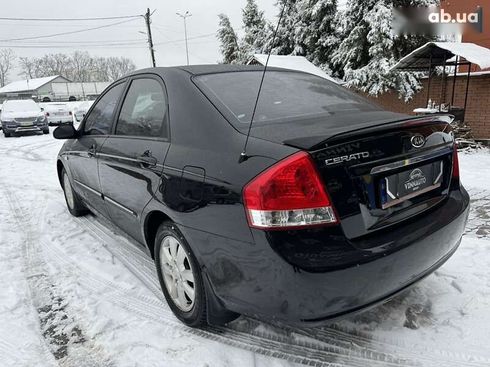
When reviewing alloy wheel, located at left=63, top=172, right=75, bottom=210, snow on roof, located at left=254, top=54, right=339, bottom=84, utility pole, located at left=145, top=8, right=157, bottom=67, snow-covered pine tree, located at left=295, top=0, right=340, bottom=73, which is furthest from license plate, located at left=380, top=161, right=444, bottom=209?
utility pole, located at left=145, top=8, right=157, bottom=67

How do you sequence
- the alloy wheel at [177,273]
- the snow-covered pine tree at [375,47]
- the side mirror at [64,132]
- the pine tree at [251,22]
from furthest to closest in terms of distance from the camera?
the pine tree at [251,22]
the snow-covered pine tree at [375,47]
the side mirror at [64,132]
the alloy wheel at [177,273]

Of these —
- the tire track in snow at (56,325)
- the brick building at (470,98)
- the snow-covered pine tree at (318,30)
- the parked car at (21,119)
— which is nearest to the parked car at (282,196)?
the tire track in snow at (56,325)

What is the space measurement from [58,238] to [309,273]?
344 centimetres

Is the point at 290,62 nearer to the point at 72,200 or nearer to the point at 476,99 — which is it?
the point at 476,99

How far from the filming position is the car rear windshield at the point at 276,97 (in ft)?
7.71

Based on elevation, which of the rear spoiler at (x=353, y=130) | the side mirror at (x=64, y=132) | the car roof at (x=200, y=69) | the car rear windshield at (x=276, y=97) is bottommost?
the side mirror at (x=64, y=132)

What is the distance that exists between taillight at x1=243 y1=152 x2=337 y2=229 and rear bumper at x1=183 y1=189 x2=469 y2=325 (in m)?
0.12

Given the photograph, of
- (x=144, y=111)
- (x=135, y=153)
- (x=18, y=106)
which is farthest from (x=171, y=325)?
(x=18, y=106)

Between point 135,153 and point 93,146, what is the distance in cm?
106

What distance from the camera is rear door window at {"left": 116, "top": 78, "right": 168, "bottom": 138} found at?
8.79ft

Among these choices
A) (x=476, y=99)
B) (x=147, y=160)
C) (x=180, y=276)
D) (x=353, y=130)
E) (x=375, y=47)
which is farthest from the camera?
(x=375, y=47)

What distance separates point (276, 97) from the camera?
8.59 feet

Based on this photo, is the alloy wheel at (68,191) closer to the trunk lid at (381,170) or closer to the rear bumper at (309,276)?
the rear bumper at (309,276)

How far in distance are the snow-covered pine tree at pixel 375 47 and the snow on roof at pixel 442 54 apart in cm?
92
